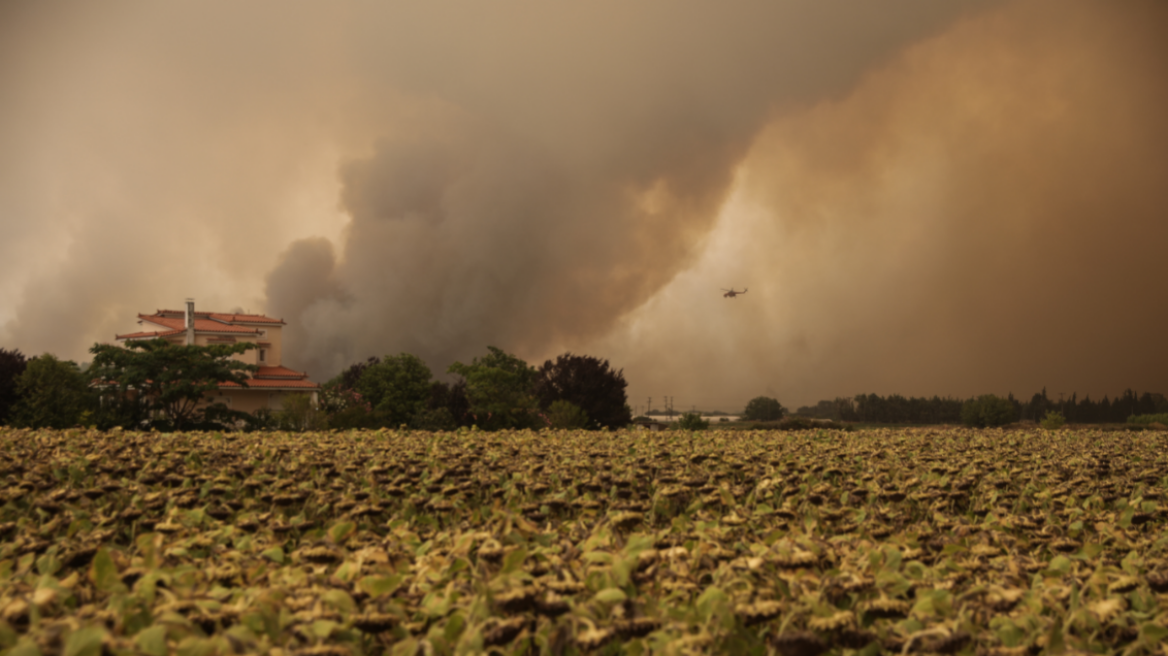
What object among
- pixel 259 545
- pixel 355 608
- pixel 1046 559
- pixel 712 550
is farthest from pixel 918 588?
pixel 259 545

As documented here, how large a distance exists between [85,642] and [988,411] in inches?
3412

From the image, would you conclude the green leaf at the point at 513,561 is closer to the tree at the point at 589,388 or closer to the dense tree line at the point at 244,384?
the dense tree line at the point at 244,384

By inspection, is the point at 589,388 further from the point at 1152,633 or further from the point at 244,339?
the point at 1152,633

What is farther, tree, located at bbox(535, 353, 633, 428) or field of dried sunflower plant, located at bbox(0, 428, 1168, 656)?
tree, located at bbox(535, 353, 633, 428)

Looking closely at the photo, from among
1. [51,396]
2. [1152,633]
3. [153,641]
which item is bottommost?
[1152,633]

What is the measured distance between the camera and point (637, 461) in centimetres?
907

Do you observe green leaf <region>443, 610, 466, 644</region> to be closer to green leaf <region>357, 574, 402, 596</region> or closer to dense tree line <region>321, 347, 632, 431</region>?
green leaf <region>357, 574, 402, 596</region>

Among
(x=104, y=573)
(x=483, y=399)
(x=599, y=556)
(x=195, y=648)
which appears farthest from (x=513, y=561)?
(x=483, y=399)

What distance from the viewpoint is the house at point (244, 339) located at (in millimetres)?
42781

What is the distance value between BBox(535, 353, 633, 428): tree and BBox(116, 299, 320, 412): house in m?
15.0

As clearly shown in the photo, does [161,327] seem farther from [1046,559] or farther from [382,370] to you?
[1046,559]

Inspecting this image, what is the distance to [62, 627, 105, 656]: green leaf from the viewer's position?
248 centimetres

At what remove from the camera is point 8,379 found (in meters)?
28.6

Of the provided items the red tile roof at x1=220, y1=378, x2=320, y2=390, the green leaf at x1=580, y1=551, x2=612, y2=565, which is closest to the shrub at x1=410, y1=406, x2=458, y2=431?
the red tile roof at x1=220, y1=378, x2=320, y2=390
